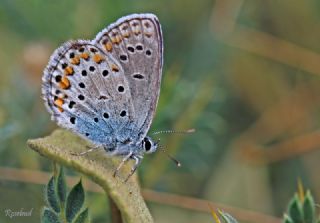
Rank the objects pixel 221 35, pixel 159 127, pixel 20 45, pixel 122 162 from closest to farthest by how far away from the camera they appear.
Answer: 1. pixel 122 162
2. pixel 159 127
3. pixel 20 45
4. pixel 221 35

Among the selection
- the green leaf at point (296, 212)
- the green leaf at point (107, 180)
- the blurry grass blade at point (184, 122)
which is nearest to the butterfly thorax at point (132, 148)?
the blurry grass blade at point (184, 122)

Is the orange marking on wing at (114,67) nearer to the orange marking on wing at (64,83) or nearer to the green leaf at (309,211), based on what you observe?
the orange marking on wing at (64,83)

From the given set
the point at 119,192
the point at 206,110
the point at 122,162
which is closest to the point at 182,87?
the point at 206,110

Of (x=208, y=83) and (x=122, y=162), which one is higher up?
(x=208, y=83)

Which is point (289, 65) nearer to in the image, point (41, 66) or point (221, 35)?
point (221, 35)

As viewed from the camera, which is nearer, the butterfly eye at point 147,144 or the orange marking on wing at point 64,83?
the orange marking on wing at point 64,83
